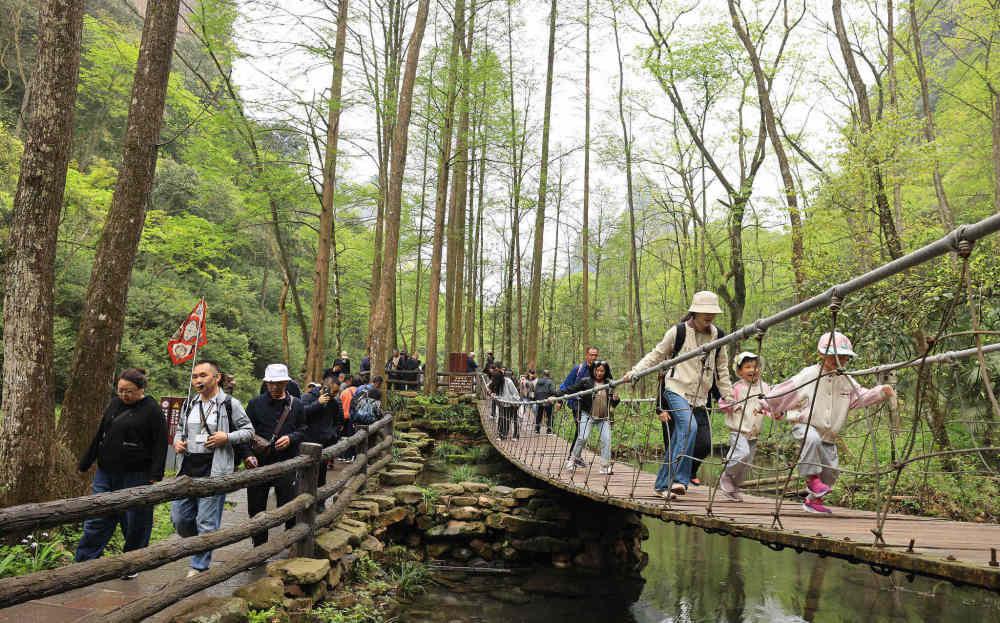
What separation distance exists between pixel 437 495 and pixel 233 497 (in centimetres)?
268

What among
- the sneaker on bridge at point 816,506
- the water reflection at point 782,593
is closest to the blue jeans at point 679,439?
the sneaker on bridge at point 816,506

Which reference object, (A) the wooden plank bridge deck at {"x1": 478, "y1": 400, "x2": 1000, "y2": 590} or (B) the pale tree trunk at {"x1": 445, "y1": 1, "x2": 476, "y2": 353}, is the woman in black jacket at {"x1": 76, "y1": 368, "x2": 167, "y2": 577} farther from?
(B) the pale tree trunk at {"x1": 445, "y1": 1, "x2": 476, "y2": 353}

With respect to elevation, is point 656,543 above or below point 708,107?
below

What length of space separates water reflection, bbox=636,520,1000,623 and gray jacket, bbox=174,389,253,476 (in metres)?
4.54

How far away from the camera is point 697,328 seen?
4.27 meters

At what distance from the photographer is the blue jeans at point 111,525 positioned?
376 cm

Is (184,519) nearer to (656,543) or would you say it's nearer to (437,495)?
(437,495)

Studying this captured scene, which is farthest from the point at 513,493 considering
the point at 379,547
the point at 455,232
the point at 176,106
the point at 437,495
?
the point at 176,106

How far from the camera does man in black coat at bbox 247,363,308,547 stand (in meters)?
4.77

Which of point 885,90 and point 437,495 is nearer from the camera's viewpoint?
point 437,495

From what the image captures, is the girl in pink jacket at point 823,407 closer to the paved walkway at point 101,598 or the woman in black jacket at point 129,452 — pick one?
the paved walkway at point 101,598

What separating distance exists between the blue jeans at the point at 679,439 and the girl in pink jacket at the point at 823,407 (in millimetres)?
683

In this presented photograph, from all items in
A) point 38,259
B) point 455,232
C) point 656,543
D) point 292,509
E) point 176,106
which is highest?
point 176,106

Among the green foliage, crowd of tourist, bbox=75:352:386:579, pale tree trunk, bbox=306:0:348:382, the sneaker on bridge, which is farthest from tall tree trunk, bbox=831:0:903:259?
pale tree trunk, bbox=306:0:348:382
